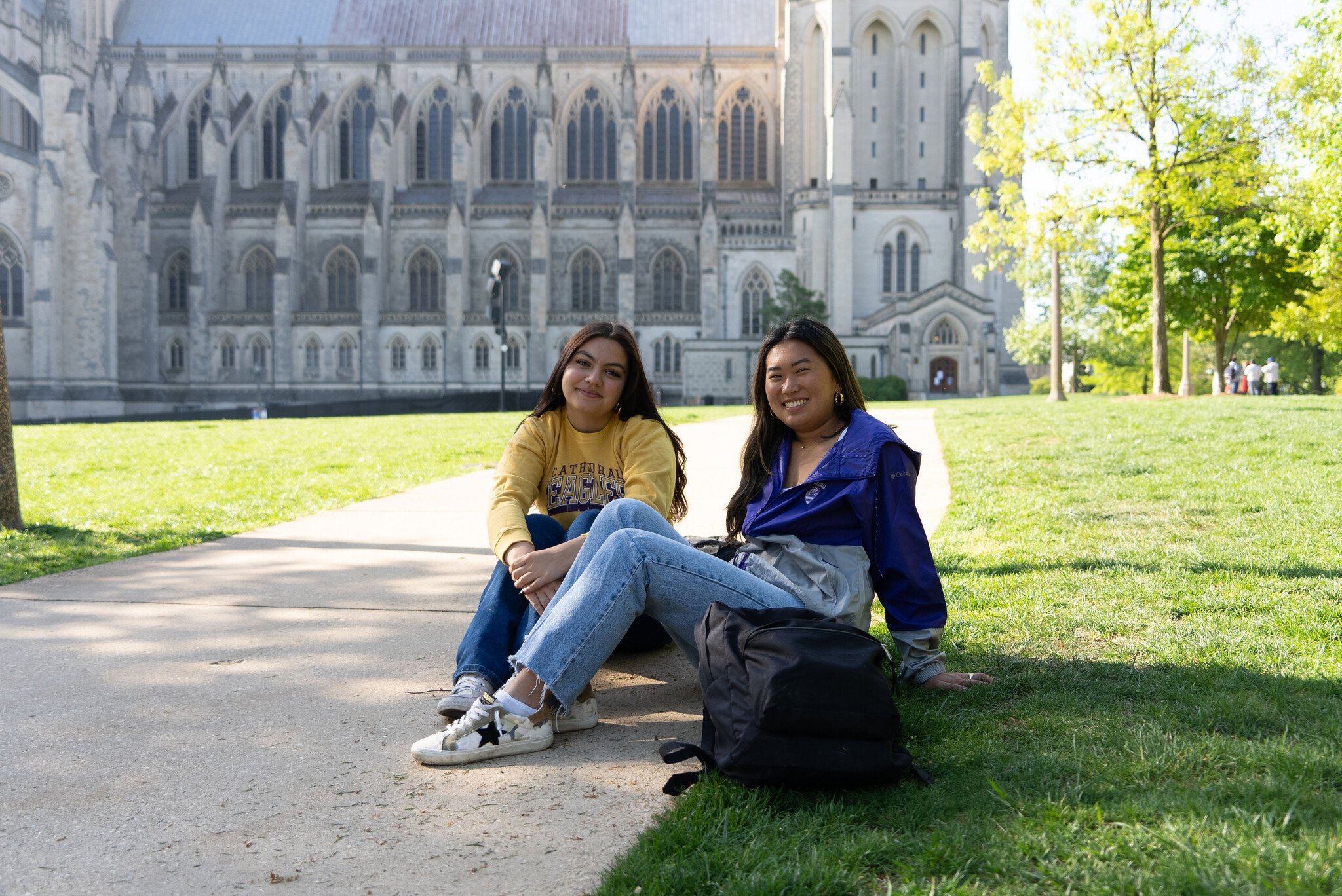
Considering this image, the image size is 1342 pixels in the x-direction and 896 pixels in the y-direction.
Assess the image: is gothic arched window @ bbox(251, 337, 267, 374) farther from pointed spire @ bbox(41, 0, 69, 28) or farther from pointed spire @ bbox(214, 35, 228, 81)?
pointed spire @ bbox(41, 0, 69, 28)

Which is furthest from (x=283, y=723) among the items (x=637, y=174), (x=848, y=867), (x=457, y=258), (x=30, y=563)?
(x=637, y=174)

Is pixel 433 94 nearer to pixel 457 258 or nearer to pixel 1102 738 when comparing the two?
pixel 457 258

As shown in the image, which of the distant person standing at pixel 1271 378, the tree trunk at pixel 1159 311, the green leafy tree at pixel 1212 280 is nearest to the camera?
the tree trunk at pixel 1159 311

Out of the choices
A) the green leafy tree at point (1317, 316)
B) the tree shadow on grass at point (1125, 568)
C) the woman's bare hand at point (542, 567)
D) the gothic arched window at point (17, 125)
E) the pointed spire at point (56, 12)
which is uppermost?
the pointed spire at point (56, 12)

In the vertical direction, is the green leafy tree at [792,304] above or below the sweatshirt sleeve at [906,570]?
above

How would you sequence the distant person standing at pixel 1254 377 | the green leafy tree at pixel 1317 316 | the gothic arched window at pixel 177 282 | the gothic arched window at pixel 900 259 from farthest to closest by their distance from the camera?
the gothic arched window at pixel 177 282 → the gothic arched window at pixel 900 259 → the distant person standing at pixel 1254 377 → the green leafy tree at pixel 1317 316

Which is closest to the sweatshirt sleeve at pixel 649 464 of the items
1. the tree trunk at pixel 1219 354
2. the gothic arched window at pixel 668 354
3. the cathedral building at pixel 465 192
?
the tree trunk at pixel 1219 354

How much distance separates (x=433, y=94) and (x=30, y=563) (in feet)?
158

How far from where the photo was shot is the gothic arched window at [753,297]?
4638 cm

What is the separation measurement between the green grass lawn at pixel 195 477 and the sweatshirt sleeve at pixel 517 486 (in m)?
3.51

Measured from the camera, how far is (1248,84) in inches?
837

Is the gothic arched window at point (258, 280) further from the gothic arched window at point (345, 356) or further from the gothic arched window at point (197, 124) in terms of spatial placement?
the gothic arched window at point (197, 124)

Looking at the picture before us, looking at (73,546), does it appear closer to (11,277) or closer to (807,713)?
(807,713)

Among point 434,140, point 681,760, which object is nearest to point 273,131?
point 434,140
